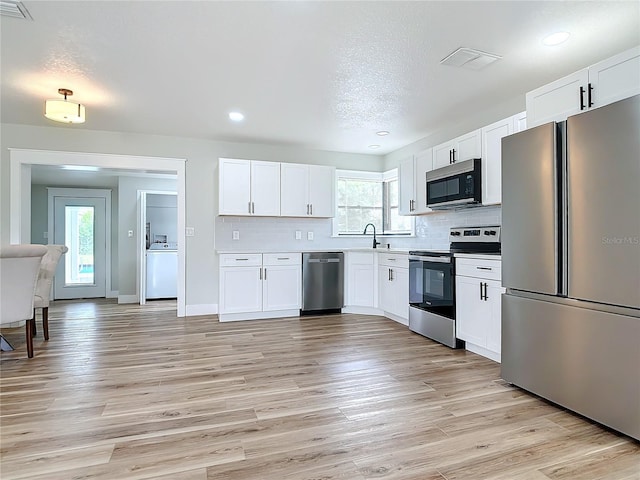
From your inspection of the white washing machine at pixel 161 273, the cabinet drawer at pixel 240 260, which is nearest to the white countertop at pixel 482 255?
the cabinet drawer at pixel 240 260

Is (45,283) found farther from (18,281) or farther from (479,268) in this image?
(479,268)

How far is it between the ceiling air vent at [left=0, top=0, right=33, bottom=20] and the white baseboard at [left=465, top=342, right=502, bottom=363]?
4006 millimetres

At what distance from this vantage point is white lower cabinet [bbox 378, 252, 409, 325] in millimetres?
4340

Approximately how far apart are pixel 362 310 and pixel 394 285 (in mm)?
760

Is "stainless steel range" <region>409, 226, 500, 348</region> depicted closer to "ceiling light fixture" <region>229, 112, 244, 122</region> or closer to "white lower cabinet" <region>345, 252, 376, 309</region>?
"white lower cabinet" <region>345, 252, 376, 309</region>

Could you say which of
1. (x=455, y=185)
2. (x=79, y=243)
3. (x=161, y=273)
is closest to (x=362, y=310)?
(x=455, y=185)

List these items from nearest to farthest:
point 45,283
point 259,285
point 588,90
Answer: point 588,90
point 45,283
point 259,285

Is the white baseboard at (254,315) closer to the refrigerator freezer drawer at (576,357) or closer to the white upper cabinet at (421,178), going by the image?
the white upper cabinet at (421,178)

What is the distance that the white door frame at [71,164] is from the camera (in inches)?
174

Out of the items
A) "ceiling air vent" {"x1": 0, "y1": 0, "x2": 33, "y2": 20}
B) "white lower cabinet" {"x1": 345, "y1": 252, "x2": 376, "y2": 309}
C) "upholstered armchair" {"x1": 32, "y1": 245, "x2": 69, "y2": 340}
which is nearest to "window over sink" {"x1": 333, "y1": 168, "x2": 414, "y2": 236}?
"white lower cabinet" {"x1": 345, "y1": 252, "x2": 376, "y2": 309}

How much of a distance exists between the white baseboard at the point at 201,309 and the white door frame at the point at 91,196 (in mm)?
3261

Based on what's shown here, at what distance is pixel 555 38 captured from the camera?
2479 millimetres

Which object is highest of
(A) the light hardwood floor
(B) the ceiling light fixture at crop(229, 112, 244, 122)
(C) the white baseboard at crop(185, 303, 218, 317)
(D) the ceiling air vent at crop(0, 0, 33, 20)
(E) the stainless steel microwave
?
(B) the ceiling light fixture at crop(229, 112, 244, 122)

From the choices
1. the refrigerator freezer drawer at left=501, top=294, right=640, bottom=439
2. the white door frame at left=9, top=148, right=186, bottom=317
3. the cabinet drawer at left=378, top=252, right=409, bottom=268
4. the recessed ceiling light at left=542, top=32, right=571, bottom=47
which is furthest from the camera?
the white door frame at left=9, top=148, right=186, bottom=317
